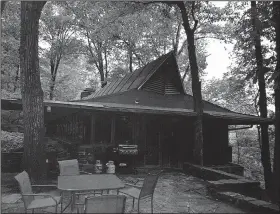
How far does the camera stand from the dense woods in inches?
283

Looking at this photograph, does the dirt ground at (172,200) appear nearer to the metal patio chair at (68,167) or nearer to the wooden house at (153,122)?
the metal patio chair at (68,167)

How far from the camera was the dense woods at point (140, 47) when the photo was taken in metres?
7.18

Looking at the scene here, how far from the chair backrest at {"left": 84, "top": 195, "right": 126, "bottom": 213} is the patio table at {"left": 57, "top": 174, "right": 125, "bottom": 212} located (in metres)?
1.26

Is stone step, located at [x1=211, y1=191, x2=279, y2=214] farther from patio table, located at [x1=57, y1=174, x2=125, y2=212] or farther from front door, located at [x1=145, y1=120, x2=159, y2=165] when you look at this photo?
front door, located at [x1=145, y1=120, x2=159, y2=165]

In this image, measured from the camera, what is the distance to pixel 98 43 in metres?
25.5

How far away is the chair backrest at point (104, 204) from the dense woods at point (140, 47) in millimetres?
4306

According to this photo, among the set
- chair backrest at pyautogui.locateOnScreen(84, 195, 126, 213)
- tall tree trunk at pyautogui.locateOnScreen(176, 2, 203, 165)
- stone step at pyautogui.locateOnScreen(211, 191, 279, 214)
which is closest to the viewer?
chair backrest at pyautogui.locateOnScreen(84, 195, 126, 213)

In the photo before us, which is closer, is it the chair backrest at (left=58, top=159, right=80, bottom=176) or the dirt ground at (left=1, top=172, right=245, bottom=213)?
the dirt ground at (left=1, top=172, right=245, bottom=213)

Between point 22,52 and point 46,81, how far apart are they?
655 inches

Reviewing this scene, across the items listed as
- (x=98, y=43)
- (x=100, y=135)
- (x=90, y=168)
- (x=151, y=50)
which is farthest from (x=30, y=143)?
(x=98, y=43)

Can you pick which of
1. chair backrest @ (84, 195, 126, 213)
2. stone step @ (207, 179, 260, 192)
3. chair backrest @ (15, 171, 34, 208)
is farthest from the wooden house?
chair backrest @ (84, 195, 126, 213)

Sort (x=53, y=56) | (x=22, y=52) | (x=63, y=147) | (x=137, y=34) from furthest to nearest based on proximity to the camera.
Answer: (x=53, y=56) → (x=137, y=34) → (x=63, y=147) → (x=22, y=52)

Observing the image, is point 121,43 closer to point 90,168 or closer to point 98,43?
point 98,43

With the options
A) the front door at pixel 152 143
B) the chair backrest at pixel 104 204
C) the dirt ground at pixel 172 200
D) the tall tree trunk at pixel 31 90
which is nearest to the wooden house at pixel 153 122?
the front door at pixel 152 143
